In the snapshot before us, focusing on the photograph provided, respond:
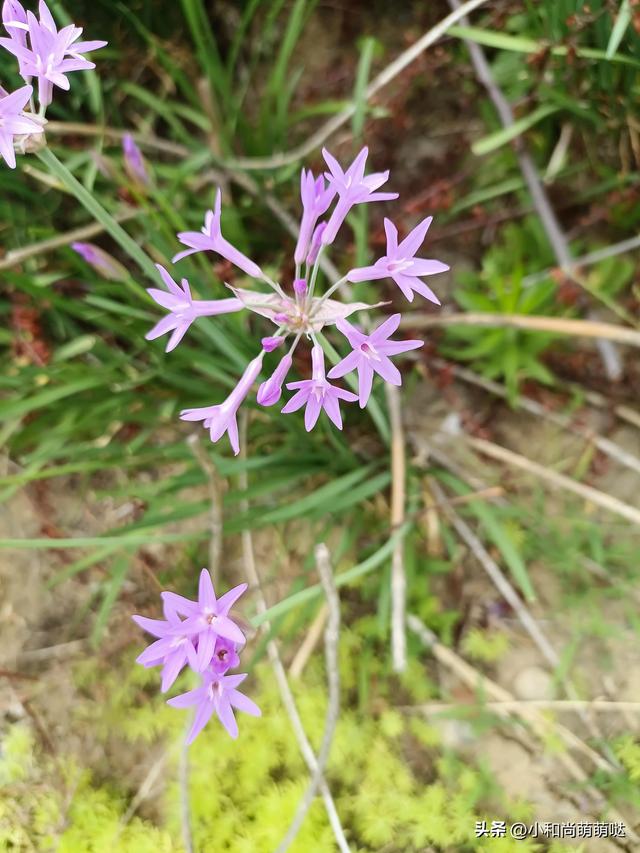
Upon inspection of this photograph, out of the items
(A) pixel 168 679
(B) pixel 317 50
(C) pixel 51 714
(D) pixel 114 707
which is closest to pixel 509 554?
(A) pixel 168 679

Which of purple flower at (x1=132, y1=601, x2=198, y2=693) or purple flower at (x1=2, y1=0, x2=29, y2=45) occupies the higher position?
purple flower at (x1=2, y1=0, x2=29, y2=45)

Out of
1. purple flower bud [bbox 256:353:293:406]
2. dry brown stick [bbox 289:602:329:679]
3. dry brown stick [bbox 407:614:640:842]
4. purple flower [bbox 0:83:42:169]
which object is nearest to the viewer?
purple flower [bbox 0:83:42:169]

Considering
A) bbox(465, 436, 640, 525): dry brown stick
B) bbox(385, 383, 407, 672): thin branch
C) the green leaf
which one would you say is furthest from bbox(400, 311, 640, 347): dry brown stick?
the green leaf

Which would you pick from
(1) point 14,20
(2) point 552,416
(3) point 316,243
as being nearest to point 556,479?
(2) point 552,416

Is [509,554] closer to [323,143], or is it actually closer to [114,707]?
[114,707]

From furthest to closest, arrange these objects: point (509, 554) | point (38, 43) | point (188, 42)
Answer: point (188, 42), point (509, 554), point (38, 43)

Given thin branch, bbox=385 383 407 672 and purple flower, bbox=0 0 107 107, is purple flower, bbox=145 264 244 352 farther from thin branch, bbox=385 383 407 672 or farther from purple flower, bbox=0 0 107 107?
thin branch, bbox=385 383 407 672
